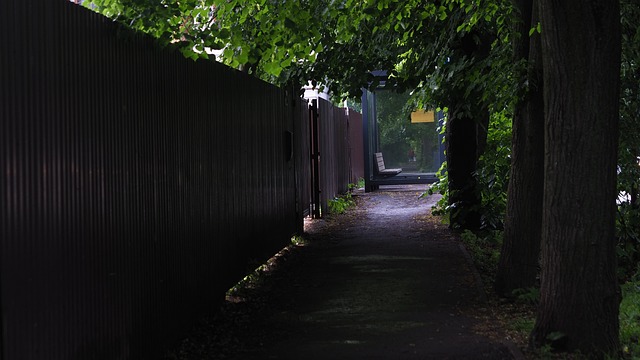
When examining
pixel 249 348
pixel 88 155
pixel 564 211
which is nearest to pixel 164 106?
pixel 88 155

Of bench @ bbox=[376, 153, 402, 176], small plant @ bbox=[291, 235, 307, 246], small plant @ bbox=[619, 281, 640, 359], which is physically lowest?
small plant @ bbox=[619, 281, 640, 359]

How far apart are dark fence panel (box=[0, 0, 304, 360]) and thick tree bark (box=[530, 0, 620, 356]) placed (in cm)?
309

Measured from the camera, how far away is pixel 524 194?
8477 mm

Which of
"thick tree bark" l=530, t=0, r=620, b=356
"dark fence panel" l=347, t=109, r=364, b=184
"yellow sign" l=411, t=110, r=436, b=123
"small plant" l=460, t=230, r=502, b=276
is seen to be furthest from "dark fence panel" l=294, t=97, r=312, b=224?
"dark fence panel" l=347, t=109, r=364, b=184

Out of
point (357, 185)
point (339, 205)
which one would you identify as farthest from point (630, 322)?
point (357, 185)

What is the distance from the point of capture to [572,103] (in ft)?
19.4

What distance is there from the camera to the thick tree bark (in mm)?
5848

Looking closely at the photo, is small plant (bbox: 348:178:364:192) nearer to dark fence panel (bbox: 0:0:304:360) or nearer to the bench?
the bench

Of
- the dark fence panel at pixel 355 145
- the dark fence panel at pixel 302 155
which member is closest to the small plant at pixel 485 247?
the dark fence panel at pixel 302 155

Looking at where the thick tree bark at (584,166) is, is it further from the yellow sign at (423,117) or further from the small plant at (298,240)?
the yellow sign at (423,117)

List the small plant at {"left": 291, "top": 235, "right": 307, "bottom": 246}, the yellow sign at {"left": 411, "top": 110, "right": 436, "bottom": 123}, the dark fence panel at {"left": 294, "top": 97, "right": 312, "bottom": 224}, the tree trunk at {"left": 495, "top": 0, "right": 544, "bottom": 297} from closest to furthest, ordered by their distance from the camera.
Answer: the tree trunk at {"left": 495, "top": 0, "right": 544, "bottom": 297} < the small plant at {"left": 291, "top": 235, "right": 307, "bottom": 246} < the dark fence panel at {"left": 294, "top": 97, "right": 312, "bottom": 224} < the yellow sign at {"left": 411, "top": 110, "right": 436, "bottom": 123}

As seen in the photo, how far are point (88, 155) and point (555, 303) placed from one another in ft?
12.4

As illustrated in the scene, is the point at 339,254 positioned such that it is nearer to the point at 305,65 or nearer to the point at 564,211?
the point at 305,65

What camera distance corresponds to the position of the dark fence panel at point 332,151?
17.5 m
